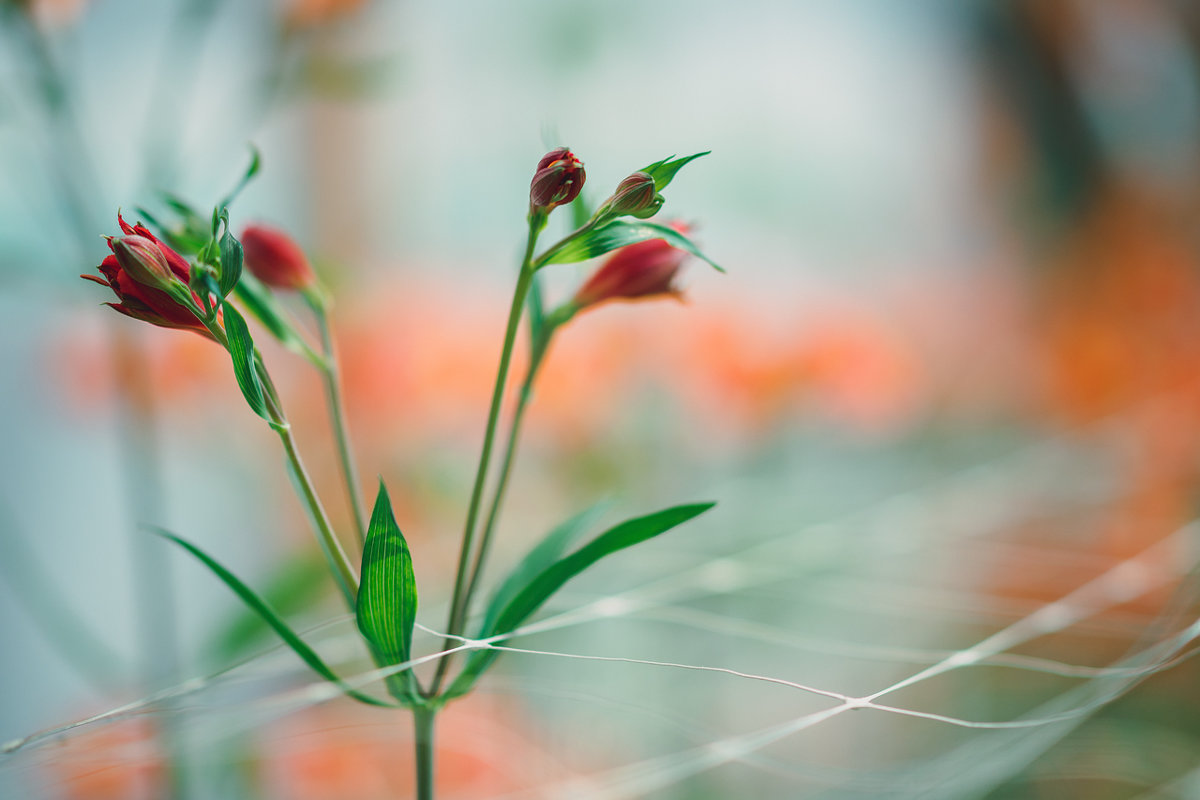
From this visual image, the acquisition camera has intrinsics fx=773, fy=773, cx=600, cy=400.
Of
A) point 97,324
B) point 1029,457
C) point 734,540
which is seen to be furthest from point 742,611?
point 97,324

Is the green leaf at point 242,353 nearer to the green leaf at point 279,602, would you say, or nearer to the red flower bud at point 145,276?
the red flower bud at point 145,276

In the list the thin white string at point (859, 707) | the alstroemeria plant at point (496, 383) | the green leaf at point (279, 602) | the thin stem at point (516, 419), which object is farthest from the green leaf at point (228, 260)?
the green leaf at point (279, 602)

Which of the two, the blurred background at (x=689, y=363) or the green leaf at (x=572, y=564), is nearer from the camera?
the green leaf at (x=572, y=564)

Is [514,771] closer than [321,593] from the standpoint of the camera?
Yes

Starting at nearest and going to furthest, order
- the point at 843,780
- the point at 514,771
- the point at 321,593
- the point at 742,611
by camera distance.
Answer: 1. the point at 843,780
2. the point at 514,771
3. the point at 321,593
4. the point at 742,611

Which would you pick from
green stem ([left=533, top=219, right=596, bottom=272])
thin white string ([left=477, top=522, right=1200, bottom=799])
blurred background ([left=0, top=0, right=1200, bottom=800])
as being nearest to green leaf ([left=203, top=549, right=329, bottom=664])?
blurred background ([left=0, top=0, right=1200, bottom=800])

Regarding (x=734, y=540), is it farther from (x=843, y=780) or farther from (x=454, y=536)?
(x=843, y=780)

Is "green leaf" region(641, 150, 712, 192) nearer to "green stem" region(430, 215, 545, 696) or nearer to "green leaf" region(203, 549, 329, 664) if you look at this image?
"green stem" region(430, 215, 545, 696)

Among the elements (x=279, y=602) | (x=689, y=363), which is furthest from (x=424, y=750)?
(x=689, y=363)
